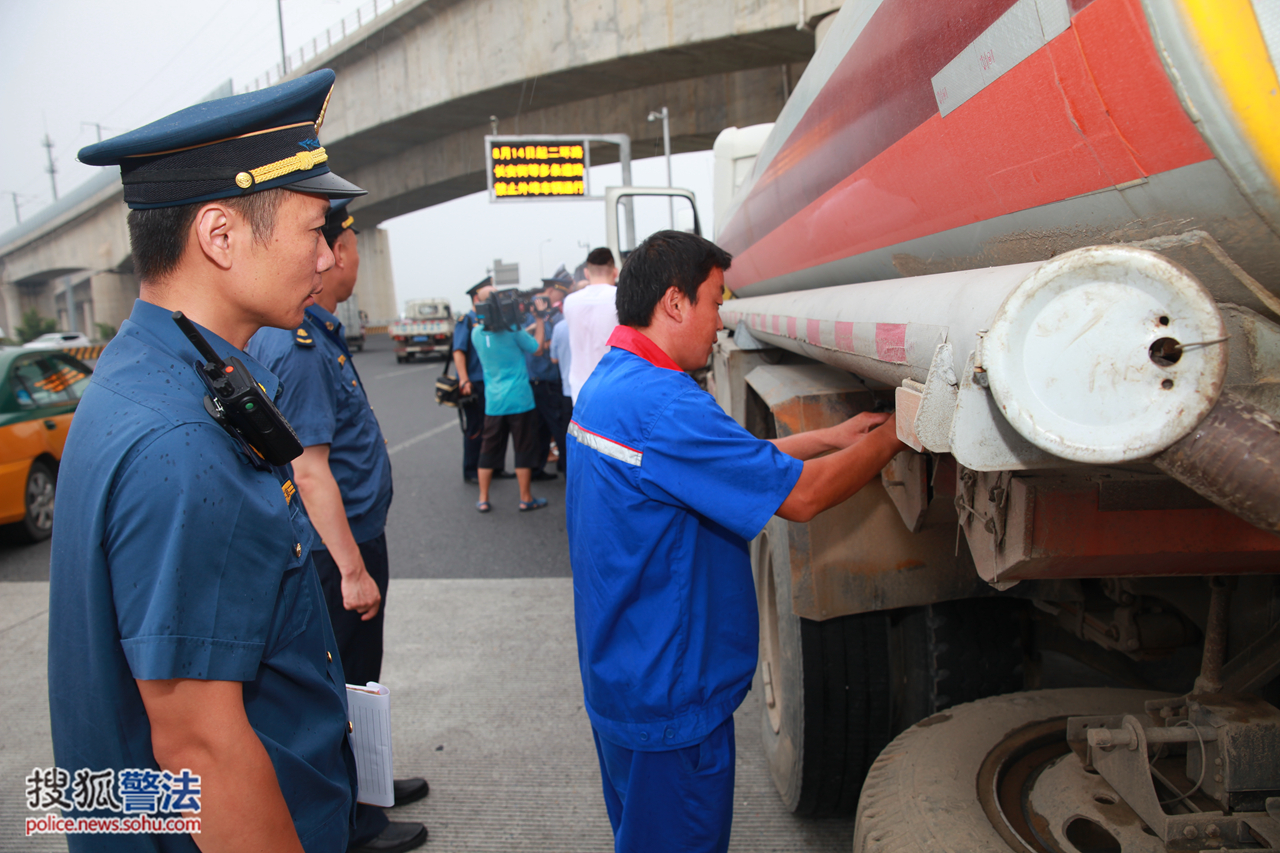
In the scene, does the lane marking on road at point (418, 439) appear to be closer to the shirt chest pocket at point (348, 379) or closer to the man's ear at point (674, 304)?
the shirt chest pocket at point (348, 379)

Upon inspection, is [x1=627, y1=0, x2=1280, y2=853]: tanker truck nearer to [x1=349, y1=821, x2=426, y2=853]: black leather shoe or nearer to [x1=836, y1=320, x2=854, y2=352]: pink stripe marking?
[x1=836, y1=320, x2=854, y2=352]: pink stripe marking

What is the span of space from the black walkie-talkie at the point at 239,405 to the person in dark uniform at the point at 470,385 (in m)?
5.76

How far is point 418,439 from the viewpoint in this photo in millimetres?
10211

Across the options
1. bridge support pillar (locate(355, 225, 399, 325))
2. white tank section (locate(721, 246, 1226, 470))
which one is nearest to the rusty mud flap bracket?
white tank section (locate(721, 246, 1226, 470))

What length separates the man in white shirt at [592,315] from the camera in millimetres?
4941

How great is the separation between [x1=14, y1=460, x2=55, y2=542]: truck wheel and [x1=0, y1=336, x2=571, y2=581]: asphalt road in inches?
4.8

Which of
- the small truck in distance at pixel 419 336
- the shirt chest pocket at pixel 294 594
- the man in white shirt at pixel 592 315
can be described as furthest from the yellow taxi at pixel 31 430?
the small truck in distance at pixel 419 336

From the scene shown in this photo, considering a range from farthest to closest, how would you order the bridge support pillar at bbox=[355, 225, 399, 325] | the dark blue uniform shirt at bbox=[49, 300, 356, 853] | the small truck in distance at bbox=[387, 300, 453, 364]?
the bridge support pillar at bbox=[355, 225, 399, 325] → the small truck in distance at bbox=[387, 300, 453, 364] → the dark blue uniform shirt at bbox=[49, 300, 356, 853]

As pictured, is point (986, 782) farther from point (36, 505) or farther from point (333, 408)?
point (36, 505)

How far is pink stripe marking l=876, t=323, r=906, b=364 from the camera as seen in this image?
1.18 meters

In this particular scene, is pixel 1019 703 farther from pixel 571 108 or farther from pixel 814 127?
pixel 571 108

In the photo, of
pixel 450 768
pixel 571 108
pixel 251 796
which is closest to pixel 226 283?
pixel 251 796

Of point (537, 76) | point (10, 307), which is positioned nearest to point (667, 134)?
point (537, 76)

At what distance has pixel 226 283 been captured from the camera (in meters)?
1.20
